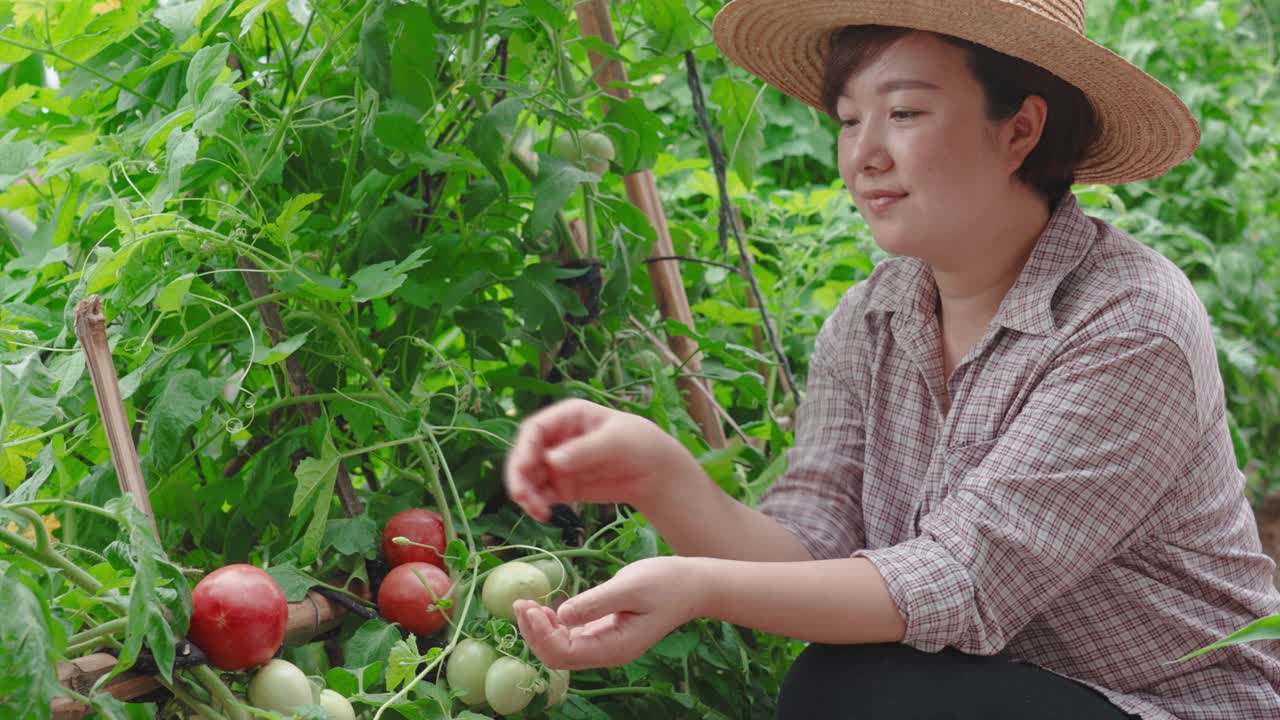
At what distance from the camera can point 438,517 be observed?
3.71 ft

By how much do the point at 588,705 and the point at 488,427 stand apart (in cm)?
27

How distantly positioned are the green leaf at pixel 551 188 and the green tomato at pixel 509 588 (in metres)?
0.30

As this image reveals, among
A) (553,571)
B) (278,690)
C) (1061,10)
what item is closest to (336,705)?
(278,690)

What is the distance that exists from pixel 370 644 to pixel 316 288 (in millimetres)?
293

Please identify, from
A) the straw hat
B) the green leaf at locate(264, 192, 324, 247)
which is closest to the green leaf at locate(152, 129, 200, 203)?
the green leaf at locate(264, 192, 324, 247)

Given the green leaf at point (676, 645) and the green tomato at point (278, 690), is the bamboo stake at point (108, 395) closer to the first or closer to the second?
the green tomato at point (278, 690)

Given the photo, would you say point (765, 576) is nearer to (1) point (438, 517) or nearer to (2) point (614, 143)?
(1) point (438, 517)

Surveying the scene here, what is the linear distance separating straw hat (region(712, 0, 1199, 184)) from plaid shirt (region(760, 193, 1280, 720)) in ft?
0.32

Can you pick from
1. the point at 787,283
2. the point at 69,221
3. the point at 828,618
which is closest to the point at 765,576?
the point at 828,618

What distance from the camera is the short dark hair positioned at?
42.9 inches

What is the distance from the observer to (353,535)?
3.57 feet

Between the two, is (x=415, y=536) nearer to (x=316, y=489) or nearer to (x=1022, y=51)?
(x=316, y=489)

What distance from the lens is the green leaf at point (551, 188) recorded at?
1.15m

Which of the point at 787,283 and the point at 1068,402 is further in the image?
the point at 787,283
